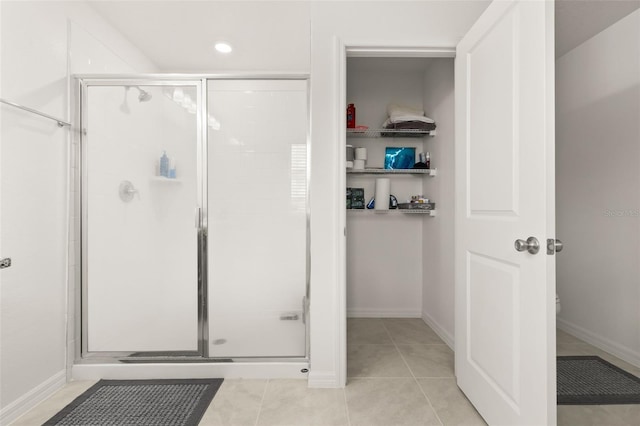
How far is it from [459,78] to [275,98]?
1.07 m

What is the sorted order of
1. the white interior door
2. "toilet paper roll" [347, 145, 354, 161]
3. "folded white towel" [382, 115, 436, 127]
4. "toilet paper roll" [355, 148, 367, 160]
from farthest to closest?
1. "toilet paper roll" [347, 145, 354, 161]
2. "toilet paper roll" [355, 148, 367, 160]
3. "folded white towel" [382, 115, 436, 127]
4. the white interior door

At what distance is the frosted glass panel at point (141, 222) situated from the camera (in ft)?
6.50

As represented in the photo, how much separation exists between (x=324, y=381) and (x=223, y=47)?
255 centimetres

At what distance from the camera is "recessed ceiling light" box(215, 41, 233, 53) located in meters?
2.52

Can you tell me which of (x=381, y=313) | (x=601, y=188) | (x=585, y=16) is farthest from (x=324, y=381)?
(x=585, y=16)

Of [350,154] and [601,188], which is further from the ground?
[350,154]

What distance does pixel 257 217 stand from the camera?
1988mm

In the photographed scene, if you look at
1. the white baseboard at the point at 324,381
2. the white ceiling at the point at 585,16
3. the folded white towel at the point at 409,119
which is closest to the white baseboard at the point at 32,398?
the white baseboard at the point at 324,381

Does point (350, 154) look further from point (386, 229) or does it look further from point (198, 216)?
point (198, 216)

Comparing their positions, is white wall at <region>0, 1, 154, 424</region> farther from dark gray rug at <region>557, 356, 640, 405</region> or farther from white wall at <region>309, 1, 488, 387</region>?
dark gray rug at <region>557, 356, 640, 405</region>

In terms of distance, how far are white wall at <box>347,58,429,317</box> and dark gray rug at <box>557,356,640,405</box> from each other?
1251 millimetres

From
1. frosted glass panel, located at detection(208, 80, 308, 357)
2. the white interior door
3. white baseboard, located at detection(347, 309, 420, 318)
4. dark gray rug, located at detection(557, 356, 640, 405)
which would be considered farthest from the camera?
white baseboard, located at detection(347, 309, 420, 318)

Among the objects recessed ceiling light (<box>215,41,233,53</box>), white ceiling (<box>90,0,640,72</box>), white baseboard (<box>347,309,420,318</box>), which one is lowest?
white baseboard (<box>347,309,420,318</box>)

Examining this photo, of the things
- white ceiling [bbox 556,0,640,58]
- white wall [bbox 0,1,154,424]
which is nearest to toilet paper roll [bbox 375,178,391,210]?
white ceiling [bbox 556,0,640,58]
